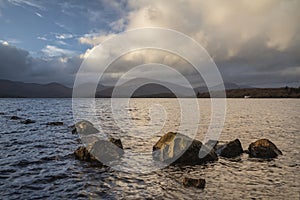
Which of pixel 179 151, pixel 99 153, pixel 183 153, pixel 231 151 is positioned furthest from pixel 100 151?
pixel 231 151

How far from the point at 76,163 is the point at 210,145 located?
1031 centimetres

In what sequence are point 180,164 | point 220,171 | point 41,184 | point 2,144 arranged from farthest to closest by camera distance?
point 2,144 → point 180,164 → point 220,171 → point 41,184

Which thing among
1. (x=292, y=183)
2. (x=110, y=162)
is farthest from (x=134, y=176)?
(x=292, y=183)

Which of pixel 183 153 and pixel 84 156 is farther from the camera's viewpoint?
pixel 84 156

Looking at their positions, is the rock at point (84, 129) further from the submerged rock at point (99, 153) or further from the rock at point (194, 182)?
the rock at point (194, 182)

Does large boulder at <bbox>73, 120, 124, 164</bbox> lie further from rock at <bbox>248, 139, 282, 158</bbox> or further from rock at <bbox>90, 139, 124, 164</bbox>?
rock at <bbox>248, 139, 282, 158</bbox>

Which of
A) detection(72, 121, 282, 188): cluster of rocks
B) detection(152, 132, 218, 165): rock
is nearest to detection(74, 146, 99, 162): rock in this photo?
detection(72, 121, 282, 188): cluster of rocks

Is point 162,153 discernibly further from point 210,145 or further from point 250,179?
point 250,179

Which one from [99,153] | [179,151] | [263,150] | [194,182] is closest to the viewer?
[194,182]

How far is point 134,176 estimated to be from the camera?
13258 mm

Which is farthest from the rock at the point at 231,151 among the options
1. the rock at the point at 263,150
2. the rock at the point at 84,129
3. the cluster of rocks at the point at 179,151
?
the rock at the point at 84,129

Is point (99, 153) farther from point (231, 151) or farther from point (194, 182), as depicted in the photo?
point (231, 151)

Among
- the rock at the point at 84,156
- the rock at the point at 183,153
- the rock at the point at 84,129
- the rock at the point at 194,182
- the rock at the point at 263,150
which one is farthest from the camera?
the rock at the point at 84,129

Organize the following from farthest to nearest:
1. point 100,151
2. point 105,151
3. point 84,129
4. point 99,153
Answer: point 84,129
point 105,151
point 100,151
point 99,153
